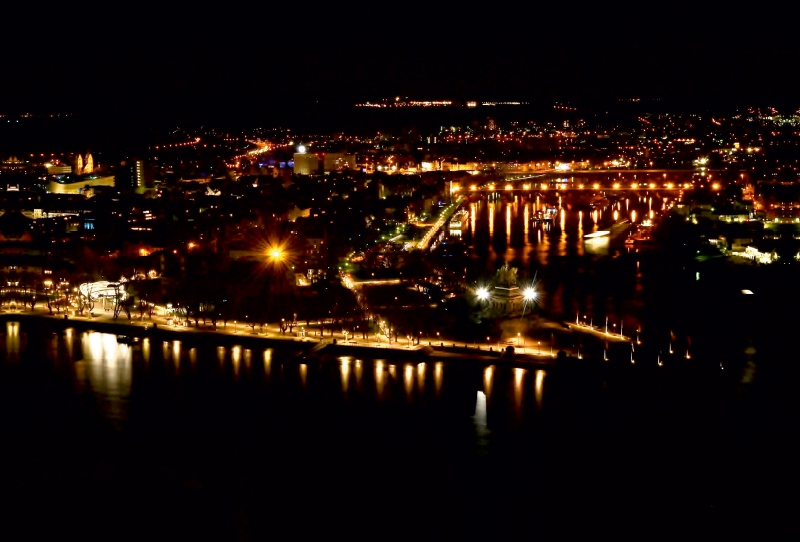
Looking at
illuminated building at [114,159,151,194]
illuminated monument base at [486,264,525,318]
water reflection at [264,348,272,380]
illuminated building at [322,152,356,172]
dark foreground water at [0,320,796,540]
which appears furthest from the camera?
illuminated building at [322,152,356,172]

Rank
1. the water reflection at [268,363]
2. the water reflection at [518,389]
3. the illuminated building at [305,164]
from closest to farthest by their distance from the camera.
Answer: the water reflection at [518,389]
the water reflection at [268,363]
the illuminated building at [305,164]

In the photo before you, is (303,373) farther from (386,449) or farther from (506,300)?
(506,300)

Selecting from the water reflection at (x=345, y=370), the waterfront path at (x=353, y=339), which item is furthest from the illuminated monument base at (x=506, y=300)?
the water reflection at (x=345, y=370)

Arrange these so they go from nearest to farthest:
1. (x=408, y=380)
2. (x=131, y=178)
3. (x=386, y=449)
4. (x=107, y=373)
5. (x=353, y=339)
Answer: (x=386, y=449) < (x=408, y=380) < (x=107, y=373) < (x=353, y=339) < (x=131, y=178)

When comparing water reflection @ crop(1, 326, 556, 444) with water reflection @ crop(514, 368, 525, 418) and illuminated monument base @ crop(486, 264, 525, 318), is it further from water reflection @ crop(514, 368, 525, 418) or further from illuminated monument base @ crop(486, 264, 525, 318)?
illuminated monument base @ crop(486, 264, 525, 318)

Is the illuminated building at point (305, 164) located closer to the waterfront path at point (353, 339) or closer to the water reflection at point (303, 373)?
the waterfront path at point (353, 339)

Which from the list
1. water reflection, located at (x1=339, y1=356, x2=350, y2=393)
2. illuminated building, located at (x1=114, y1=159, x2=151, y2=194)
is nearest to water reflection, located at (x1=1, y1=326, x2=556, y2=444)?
water reflection, located at (x1=339, y1=356, x2=350, y2=393)

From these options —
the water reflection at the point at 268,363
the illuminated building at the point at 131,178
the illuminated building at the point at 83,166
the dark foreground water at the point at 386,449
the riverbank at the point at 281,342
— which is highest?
the illuminated building at the point at 83,166

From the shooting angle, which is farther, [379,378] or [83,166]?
[83,166]

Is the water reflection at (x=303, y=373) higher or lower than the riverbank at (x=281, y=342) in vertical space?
lower

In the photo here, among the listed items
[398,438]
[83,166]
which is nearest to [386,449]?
[398,438]
